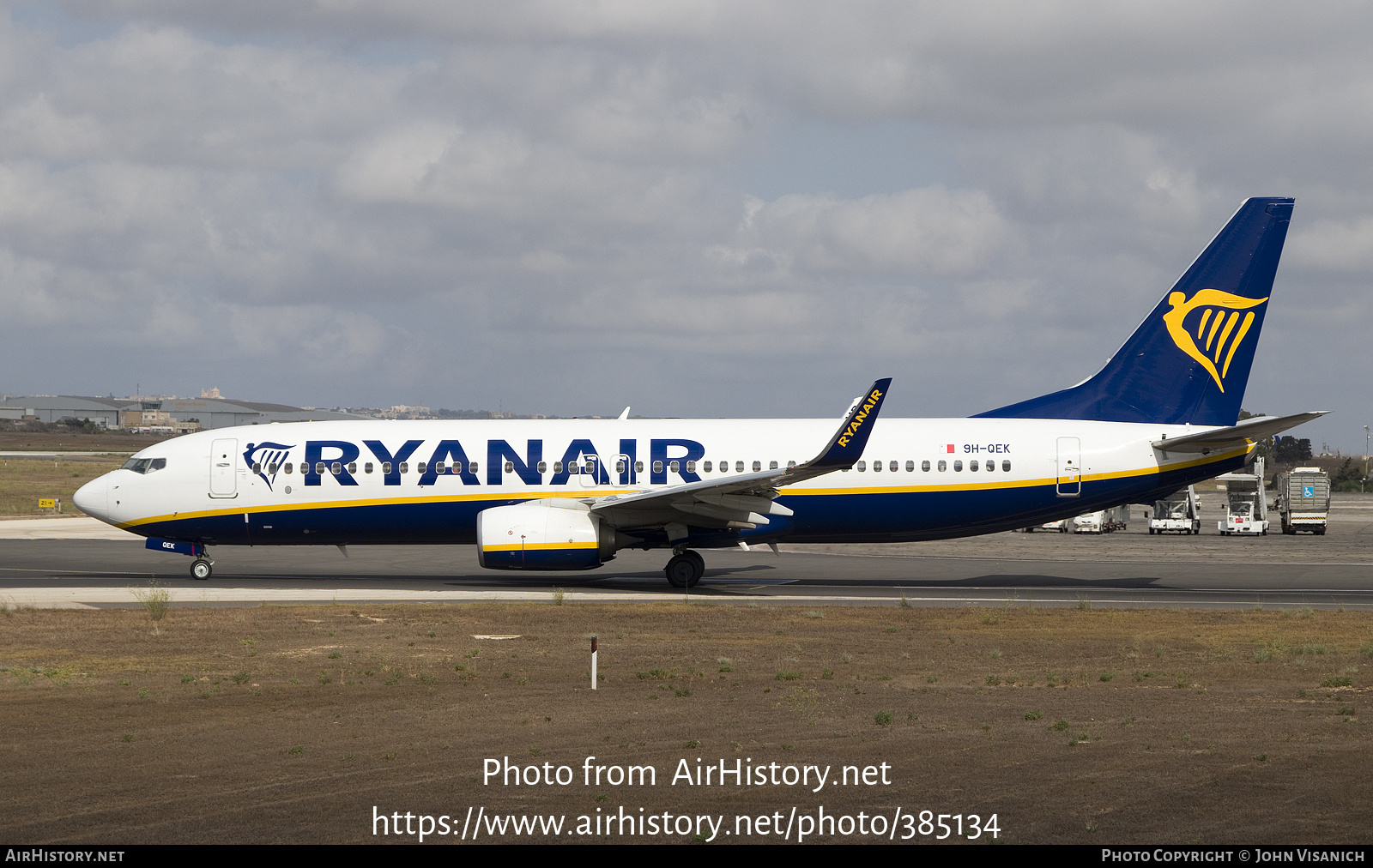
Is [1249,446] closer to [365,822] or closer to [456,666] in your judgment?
[456,666]

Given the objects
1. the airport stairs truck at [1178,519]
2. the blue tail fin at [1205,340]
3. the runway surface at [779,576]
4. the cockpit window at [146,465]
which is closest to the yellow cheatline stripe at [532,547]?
the runway surface at [779,576]

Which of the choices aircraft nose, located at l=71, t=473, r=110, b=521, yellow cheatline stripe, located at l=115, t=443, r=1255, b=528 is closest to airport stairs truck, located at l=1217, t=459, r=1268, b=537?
yellow cheatline stripe, located at l=115, t=443, r=1255, b=528

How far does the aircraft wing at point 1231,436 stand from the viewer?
2848 cm

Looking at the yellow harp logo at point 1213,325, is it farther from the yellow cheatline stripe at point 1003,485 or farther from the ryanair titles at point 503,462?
the ryanair titles at point 503,462

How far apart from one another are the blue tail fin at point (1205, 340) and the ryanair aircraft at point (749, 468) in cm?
5

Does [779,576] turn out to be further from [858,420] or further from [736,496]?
[858,420]

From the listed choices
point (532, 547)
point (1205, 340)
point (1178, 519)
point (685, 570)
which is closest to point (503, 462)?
point (532, 547)

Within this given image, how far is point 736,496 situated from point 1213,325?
1370 cm

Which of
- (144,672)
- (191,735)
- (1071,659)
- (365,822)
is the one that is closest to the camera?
(365,822)

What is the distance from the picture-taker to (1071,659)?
63.6 feet

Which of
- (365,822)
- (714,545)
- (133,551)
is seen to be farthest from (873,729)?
(133,551)

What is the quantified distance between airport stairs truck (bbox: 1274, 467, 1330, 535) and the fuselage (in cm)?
2827

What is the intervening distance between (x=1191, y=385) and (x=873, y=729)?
73.2ft

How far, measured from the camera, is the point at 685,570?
31.2 m
